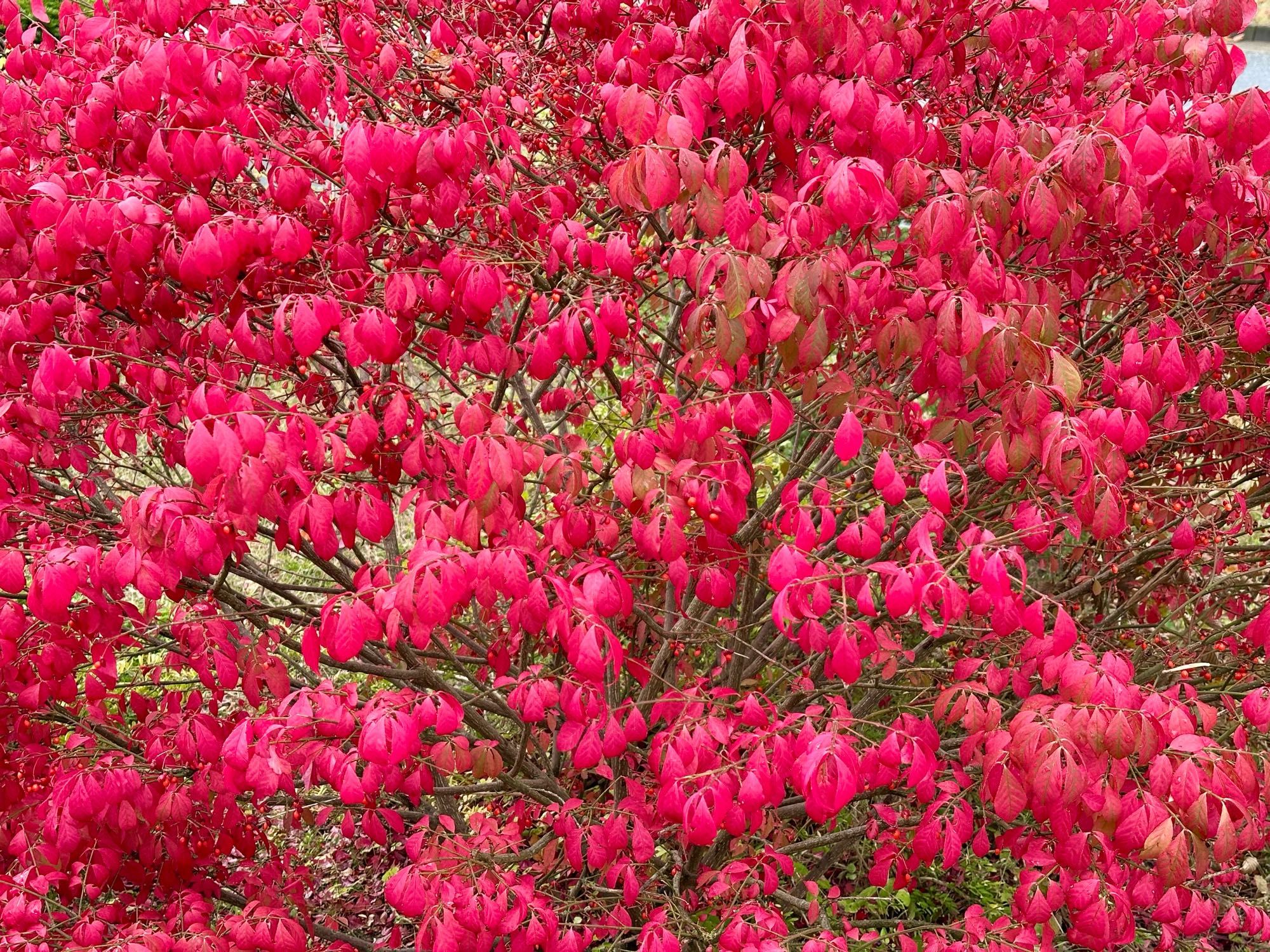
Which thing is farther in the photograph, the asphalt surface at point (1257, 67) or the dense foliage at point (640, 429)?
the asphalt surface at point (1257, 67)

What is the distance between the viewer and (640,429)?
2188mm

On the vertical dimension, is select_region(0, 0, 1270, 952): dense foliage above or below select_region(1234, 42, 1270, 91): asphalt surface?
below

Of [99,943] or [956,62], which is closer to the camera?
[99,943]

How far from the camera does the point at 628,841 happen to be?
9.00 feet

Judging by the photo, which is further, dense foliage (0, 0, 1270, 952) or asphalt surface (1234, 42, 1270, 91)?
asphalt surface (1234, 42, 1270, 91)

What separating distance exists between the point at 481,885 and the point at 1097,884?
125 cm

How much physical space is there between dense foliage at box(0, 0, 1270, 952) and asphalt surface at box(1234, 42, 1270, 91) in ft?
30.1

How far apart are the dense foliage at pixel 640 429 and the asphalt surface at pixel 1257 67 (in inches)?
361

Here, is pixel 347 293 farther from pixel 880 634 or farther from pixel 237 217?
pixel 880 634

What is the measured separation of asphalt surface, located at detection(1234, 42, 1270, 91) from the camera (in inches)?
414

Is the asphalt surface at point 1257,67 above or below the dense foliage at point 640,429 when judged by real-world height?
above

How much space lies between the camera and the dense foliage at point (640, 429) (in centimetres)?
200

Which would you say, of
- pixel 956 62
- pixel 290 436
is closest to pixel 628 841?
pixel 290 436

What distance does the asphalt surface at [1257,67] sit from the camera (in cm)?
1051
